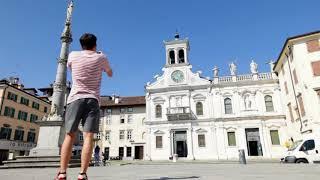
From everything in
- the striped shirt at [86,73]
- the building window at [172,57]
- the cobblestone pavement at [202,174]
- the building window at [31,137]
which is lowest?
the cobblestone pavement at [202,174]

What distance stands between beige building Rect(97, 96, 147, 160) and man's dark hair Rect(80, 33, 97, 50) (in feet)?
135

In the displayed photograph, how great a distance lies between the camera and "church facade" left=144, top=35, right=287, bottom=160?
112 feet

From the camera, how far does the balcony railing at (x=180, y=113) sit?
36.2 metres

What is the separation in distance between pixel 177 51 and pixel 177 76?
4.66m

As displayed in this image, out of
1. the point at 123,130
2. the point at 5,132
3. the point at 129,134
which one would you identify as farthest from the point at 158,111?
the point at 5,132

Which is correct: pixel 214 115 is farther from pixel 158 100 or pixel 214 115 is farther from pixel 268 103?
pixel 158 100

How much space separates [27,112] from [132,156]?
1894cm

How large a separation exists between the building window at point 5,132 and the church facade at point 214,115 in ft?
65.8

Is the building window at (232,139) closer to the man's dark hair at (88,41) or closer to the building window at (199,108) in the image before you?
the building window at (199,108)

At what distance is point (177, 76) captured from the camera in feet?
127

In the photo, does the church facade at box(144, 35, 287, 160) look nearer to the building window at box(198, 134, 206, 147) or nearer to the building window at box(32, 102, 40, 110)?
the building window at box(198, 134, 206, 147)

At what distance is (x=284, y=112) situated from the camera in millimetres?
33531

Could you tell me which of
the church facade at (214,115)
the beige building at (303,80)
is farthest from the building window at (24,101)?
the beige building at (303,80)

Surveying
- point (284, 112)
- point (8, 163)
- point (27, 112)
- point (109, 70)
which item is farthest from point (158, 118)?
point (109, 70)
